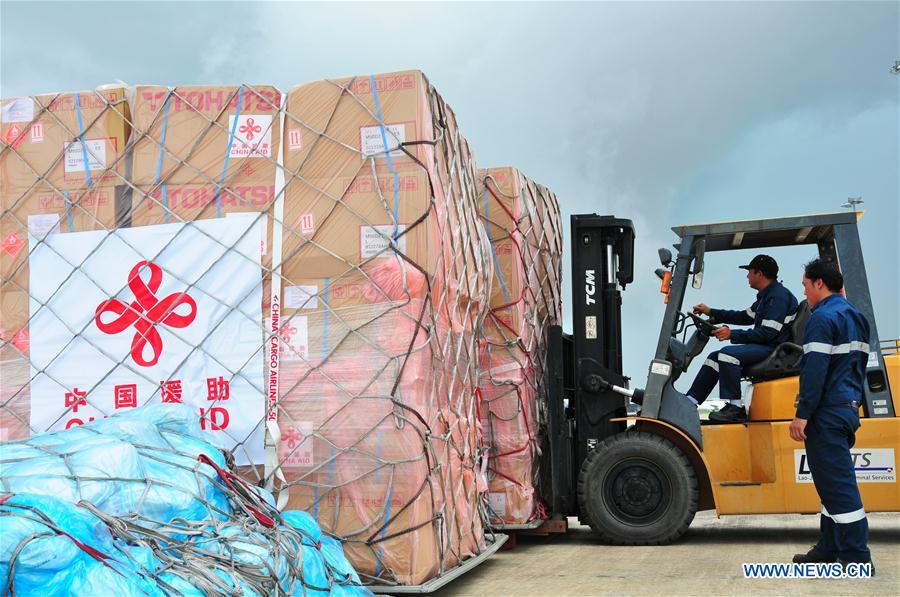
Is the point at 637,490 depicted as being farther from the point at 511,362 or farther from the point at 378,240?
the point at 378,240

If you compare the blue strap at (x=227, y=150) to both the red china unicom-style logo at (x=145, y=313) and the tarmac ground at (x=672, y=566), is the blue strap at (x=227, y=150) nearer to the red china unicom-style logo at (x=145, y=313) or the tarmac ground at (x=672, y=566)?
the red china unicom-style logo at (x=145, y=313)

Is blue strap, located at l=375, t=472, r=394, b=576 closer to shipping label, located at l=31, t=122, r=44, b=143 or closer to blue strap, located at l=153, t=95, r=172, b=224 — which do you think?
blue strap, located at l=153, t=95, r=172, b=224

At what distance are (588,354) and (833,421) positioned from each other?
2.50 metres

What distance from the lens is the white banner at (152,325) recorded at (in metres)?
4.75

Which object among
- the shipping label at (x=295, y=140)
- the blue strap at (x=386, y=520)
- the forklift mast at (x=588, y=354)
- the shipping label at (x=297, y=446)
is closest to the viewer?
the blue strap at (x=386, y=520)

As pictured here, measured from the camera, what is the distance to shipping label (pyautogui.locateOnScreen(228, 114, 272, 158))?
486 centimetres

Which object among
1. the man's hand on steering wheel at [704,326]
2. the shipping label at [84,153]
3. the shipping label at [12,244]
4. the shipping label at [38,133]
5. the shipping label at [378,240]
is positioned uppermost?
the shipping label at [38,133]

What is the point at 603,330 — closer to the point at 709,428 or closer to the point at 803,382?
the point at 709,428

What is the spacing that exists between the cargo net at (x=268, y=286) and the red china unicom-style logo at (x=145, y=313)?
1 cm

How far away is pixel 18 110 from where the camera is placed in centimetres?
522

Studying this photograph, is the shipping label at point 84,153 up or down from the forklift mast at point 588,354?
up

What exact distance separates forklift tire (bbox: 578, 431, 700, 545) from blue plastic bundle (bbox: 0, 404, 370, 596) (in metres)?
3.02

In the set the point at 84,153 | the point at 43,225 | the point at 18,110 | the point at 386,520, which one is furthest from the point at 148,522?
the point at 18,110

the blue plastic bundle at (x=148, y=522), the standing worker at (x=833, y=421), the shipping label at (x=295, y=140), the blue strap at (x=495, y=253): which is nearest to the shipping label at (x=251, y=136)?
the shipping label at (x=295, y=140)
